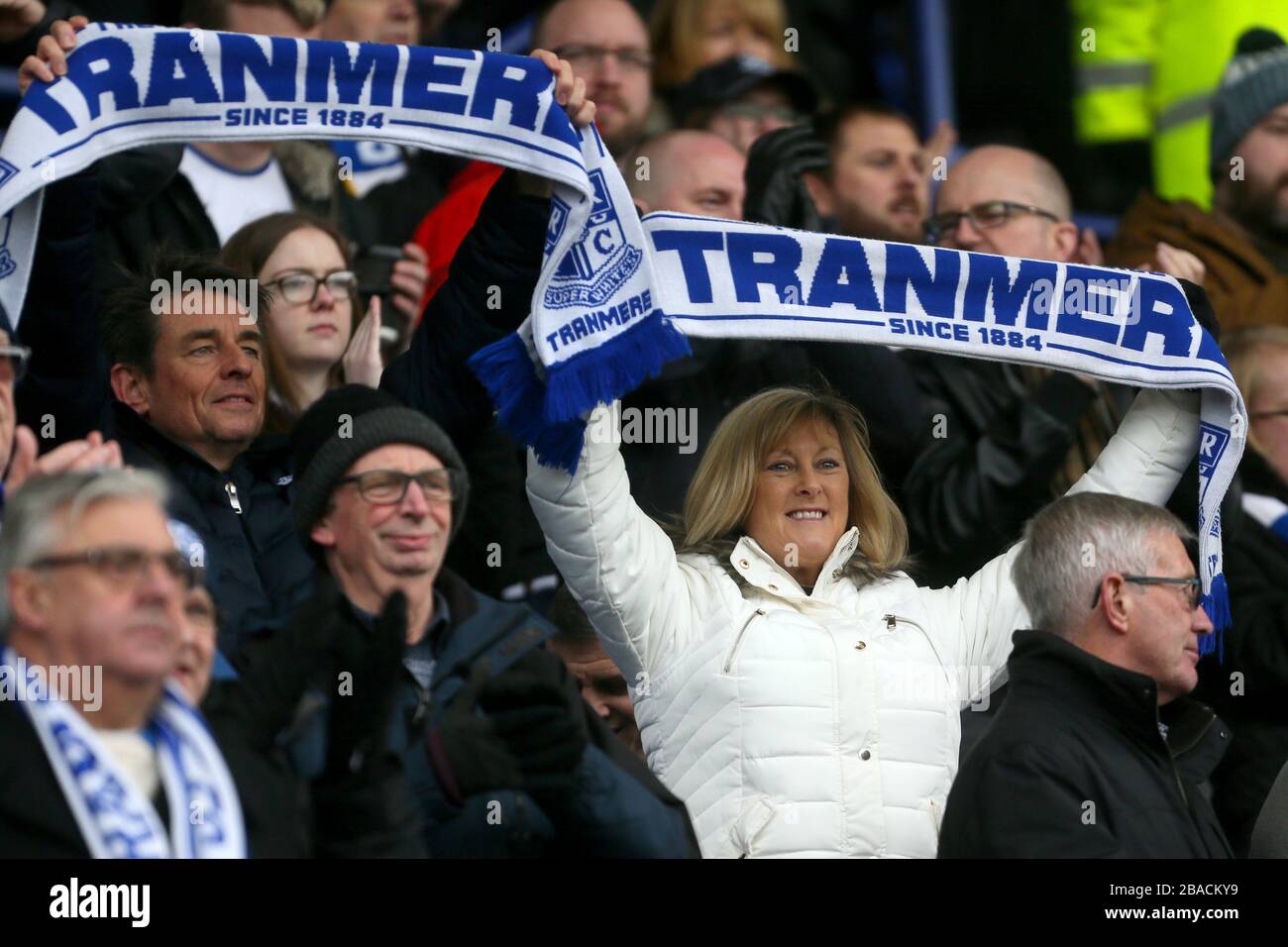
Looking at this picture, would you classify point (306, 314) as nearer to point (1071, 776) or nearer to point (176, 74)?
point (176, 74)

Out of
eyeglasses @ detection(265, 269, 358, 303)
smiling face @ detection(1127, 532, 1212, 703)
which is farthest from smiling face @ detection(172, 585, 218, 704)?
smiling face @ detection(1127, 532, 1212, 703)

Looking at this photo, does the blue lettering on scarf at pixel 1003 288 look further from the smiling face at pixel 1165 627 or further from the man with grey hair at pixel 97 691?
the man with grey hair at pixel 97 691

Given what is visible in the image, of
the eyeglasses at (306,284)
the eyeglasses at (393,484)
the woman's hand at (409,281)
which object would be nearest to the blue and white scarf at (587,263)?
the eyeglasses at (393,484)

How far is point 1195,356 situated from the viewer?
17.4ft

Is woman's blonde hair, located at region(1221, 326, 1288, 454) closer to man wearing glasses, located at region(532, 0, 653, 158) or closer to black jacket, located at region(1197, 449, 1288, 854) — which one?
black jacket, located at region(1197, 449, 1288, 854)

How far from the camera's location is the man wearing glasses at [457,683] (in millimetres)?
4207

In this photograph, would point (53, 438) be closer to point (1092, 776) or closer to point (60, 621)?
point (60, 621)

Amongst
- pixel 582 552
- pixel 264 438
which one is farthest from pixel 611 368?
pixel 264 438

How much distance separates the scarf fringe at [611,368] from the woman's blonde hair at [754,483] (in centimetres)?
30

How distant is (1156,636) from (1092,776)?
421 millimetres

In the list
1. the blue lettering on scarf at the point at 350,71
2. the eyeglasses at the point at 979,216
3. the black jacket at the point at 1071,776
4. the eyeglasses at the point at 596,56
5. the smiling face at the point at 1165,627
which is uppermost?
the eyeglasses at the point at 596,56

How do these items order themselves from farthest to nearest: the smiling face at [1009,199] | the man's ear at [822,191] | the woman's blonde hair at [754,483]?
the man's ear at [822,191]
the smiling face at [1009,199]
the woman's blonde hair at [754,483]

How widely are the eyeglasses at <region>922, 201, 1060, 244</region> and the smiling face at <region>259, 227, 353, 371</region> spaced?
168 centimetres
